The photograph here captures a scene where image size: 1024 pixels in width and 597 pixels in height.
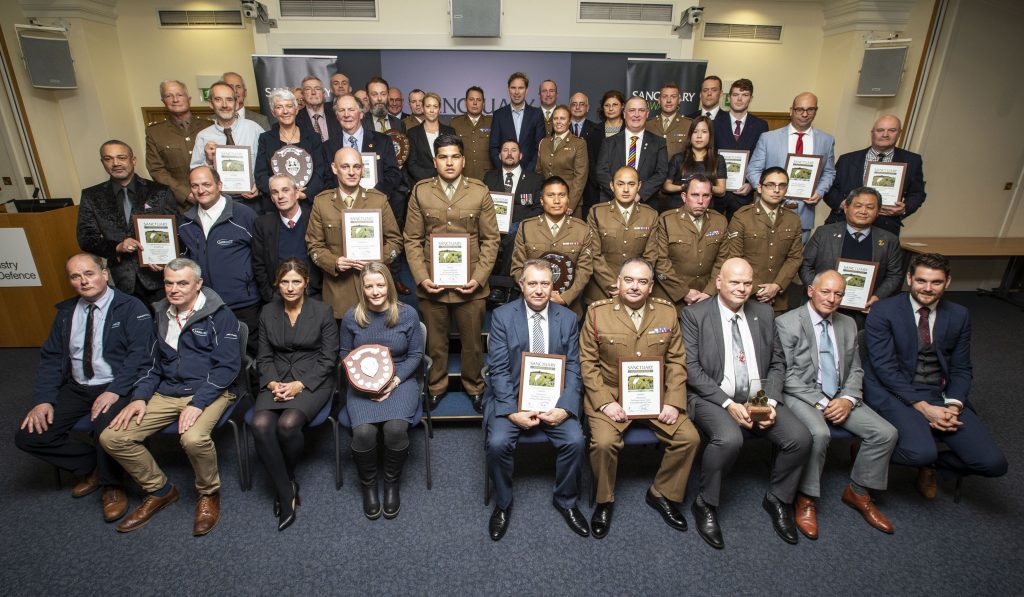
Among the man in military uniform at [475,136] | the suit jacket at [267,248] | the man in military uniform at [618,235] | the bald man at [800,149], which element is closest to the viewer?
the suit jacket at [267,248]

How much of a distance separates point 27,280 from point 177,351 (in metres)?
3.41

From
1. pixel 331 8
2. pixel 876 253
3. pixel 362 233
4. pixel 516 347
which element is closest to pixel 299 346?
pixel 362 233

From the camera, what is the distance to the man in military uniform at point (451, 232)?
3.50 meters

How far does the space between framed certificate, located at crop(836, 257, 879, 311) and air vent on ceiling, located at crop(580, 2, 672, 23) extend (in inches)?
184

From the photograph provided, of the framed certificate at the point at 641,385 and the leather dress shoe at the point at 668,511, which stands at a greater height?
the framed certificate at the point at 641,385

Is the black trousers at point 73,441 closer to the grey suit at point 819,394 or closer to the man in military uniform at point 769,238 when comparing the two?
the grey suit at point 819,394

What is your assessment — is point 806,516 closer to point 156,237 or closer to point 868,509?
point 868,509

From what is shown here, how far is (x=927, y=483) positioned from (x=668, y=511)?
1745 millimetres

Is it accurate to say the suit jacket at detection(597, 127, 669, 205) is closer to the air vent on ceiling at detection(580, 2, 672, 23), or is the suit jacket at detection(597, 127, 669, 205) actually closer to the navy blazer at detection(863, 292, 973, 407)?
the navy blazer at detection(863, 292, 973, 407)

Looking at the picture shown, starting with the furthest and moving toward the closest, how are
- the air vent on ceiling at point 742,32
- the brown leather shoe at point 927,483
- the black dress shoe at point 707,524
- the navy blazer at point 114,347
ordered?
the air vent on ceiling at point 742,32
the brown leather shoe at point 927,483
the navy blazer at point 114,347
the black dress shoe at point 707,524

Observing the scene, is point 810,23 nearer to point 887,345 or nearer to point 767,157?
point 767,157

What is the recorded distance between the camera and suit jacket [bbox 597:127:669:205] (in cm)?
439

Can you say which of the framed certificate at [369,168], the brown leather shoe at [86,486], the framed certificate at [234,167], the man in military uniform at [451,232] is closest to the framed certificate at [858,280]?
the man in military uniform at [451,232]

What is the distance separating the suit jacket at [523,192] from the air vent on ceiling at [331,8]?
3744 mm
